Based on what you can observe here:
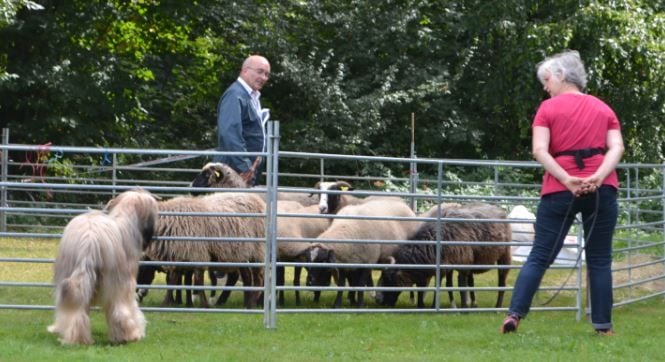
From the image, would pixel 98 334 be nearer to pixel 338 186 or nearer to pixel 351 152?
pixel 338 186

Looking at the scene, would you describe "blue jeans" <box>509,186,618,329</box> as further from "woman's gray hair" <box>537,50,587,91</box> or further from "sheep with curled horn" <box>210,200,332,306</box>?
"sheep with curled horn" <box>210,200,332,306</box>

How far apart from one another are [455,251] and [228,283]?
93.6 inches

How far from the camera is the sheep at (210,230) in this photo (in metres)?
11.0

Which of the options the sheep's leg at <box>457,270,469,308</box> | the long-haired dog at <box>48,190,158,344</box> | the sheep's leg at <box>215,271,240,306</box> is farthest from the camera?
the sheep's leg at <box>457,270,469,308</box>

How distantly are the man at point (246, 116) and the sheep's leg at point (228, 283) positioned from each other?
1.15 meters

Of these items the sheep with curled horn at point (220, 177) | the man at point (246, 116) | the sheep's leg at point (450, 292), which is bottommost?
the sheep's leg at point (450, 292)

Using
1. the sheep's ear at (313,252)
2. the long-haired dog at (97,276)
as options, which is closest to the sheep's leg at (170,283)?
the sheep's ear at (313,252)

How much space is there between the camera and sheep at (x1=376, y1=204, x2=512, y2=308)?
11859mm

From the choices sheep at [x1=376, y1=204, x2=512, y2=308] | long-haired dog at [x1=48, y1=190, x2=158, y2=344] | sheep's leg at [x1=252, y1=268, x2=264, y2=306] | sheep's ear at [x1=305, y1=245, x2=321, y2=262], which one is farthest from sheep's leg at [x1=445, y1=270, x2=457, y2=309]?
long-haired dog at [x1=48, y1=190, x2=158, y2=344]

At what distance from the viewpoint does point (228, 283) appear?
12.4m

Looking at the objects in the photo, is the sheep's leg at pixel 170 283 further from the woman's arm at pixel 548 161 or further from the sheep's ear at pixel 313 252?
the woman's arm at pixel 548 161

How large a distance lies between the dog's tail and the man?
3157 mm

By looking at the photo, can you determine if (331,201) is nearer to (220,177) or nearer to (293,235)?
(293,235)

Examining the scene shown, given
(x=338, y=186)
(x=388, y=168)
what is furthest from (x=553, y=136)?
(x=388, y=168)
